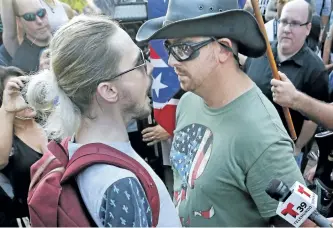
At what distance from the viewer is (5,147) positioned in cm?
272

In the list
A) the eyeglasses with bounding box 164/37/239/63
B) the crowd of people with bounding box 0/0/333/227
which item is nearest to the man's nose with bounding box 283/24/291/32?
the crowd of people with bounding box 0/0/333/227

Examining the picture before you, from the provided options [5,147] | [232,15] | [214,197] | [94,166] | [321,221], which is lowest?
[5,147]

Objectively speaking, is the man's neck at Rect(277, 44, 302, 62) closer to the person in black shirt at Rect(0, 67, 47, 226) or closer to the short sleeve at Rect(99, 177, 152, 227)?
the person in black shirt at Rect(0, 67, 47, 226)

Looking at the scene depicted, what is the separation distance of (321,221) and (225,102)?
2.26ft

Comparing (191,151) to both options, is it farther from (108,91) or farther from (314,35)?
(314,35)

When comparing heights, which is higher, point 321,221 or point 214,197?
point 321,221

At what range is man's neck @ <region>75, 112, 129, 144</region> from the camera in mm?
1372

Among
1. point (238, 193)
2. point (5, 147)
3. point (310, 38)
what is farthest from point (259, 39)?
point (310, 38)

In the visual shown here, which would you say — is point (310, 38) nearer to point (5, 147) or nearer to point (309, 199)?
point (5, 147)

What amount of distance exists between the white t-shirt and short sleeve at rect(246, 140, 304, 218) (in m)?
0.53

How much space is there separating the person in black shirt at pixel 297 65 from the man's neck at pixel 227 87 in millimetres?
1563

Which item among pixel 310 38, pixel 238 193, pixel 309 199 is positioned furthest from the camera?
pixel 310 38

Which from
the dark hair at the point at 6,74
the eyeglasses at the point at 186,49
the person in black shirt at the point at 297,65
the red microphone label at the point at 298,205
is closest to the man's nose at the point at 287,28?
the person in black shirt at the point at 297,65

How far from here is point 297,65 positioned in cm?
339
